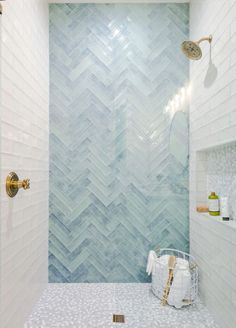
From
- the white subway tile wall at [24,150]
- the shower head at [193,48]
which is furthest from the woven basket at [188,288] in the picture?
the shower head at [193,48]

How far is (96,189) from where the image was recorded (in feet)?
7.93

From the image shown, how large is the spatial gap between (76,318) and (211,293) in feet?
3.09

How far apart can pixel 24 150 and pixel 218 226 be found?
1.35 m

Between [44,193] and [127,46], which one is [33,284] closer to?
[44,193]

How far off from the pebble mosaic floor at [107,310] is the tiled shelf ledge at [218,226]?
60 cm

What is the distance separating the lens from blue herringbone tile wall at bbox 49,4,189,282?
2.41 meters

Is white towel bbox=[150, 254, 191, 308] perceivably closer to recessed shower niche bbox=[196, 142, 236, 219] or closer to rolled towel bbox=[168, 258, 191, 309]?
rolled towel bbox=[168, 258, 191, 309]

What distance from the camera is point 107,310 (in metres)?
1.93

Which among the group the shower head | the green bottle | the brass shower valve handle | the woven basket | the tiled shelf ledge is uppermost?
the shower head

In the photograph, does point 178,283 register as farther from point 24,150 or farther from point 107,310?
point 24,150

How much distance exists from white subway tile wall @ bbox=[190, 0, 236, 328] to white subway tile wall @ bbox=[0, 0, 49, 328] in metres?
1.25

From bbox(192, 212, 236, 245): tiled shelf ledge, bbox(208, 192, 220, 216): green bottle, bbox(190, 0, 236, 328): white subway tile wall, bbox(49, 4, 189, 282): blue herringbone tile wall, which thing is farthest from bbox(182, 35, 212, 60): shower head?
bbox(192, 212, 236, 245): tiled shelf ledge

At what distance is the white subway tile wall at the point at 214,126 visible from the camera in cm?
157

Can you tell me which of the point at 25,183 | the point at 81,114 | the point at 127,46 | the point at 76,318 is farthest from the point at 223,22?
the point at 76,318
